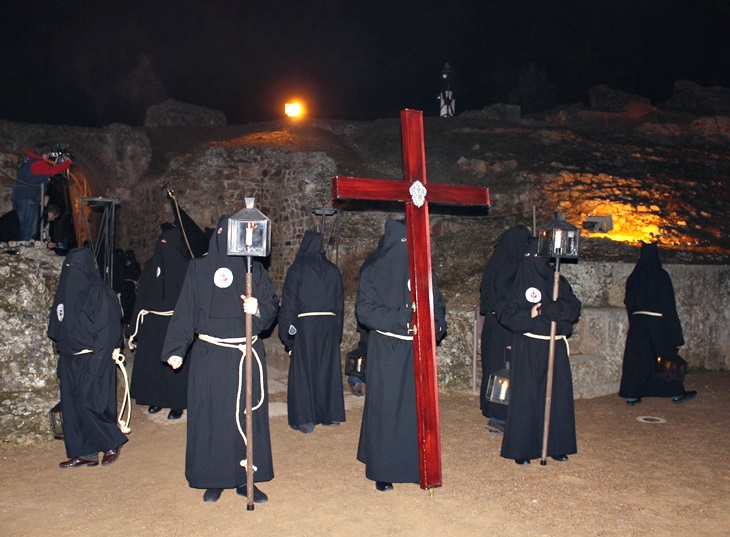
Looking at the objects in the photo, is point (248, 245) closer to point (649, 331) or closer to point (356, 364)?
point (356, 364)

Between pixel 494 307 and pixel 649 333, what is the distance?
267 cm

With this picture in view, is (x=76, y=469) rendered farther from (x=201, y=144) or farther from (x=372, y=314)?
(x=201, y=144)

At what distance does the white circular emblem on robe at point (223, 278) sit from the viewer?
427 centimetres

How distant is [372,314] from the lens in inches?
179

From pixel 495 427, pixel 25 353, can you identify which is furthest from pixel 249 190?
pixel 495 427

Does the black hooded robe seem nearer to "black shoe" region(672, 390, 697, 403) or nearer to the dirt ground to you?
"black shoe" region(672, 390, 697, 403)

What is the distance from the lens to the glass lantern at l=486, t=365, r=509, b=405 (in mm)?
5281

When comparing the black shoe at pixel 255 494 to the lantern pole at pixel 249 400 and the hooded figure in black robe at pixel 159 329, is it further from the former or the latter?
the hooded figure in black robe at pixel 159 329

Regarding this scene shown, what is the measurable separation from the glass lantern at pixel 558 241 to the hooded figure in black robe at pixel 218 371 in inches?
94.3

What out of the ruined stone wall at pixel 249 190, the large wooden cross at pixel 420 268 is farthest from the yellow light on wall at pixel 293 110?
the large wooden cross at pixel 420 268

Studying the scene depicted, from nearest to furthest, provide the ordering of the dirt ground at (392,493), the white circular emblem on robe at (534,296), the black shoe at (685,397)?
the dirt ground at (392,493), the white circular emblem on robe at (534,296), the black shoe at (685,397)

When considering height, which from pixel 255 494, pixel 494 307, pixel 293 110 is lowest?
pixel 255 494

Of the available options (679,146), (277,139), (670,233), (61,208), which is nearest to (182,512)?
(61,208)

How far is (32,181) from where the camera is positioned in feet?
24.0
